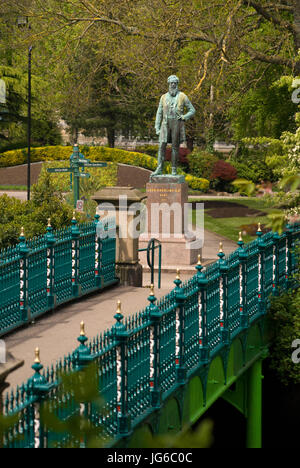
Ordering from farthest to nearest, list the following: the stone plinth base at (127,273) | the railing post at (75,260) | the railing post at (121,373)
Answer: the stone plinth base at (127,273) → the railing post at (75,260) → the railing post at (121,373)

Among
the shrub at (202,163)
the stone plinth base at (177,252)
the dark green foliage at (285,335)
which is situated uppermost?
the shrub at (202,163)

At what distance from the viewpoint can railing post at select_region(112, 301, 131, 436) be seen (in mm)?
8086

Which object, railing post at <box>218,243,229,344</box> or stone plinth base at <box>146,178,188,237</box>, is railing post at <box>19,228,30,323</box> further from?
stone plinth base at <box>146,178,188,237</box>

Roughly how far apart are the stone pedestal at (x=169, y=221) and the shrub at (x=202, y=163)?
28257 mm

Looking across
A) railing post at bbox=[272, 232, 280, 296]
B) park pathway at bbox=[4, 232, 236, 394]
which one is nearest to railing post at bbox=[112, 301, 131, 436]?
→ park pathway at bbox=[4, 232, 236, 394]

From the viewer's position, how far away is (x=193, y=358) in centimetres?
1082

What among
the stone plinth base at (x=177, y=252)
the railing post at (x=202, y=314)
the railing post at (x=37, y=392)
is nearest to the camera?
the railing post at (x=37, y=392)

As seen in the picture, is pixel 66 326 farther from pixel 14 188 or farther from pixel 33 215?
pixel 14 188

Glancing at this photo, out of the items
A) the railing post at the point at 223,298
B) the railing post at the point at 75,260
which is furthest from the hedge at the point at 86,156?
the railing post at the point at 223,298

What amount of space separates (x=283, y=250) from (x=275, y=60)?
11186 millimetres

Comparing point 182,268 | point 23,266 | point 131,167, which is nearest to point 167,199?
point 182,268

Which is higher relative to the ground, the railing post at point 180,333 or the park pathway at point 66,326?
the railing post at point 180,333

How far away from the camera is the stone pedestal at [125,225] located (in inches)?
625

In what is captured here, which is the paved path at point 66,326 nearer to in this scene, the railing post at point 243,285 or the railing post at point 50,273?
the railing post at point 50,273
